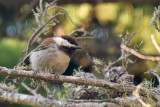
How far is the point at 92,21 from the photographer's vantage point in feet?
9.64

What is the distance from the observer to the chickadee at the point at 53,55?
2.02 meters

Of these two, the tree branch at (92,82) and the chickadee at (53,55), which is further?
the chickadee at (53,55)

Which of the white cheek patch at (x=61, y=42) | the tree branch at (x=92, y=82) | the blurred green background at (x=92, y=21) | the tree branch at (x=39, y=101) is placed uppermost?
the blurred green background at (x=92, y=21)

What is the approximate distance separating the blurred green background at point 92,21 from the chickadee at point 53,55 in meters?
0.44

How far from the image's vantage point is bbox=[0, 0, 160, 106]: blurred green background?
2.63 metres

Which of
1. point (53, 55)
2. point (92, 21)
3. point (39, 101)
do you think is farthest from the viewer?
point (92, 21)

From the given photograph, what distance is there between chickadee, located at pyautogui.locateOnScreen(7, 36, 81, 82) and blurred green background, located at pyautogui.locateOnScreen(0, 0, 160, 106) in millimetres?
436

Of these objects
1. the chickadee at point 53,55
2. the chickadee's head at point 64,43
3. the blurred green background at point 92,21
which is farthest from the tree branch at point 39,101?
the blurred green background at point 92,21

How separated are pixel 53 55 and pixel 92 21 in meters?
0.98

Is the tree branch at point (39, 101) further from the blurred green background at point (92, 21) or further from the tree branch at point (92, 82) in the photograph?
the blurred green background at point (92, 21)

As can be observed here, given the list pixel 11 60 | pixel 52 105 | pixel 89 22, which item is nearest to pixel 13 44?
pixel 11 60

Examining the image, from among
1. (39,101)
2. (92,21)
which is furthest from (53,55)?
(92,21)

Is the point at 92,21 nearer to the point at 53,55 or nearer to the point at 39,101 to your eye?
the point at 53,55

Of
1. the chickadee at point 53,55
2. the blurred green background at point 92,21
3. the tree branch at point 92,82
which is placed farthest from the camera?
the blurred green background at point 92,21
